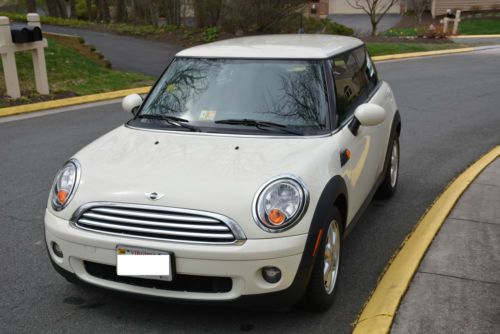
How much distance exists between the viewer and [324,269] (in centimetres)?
355

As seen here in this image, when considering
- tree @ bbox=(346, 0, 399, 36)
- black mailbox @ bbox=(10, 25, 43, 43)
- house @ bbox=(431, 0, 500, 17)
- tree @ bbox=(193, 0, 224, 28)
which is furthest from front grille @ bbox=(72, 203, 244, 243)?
house @ bbox=(431, 0, 500, 17)

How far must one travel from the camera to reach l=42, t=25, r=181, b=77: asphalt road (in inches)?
596

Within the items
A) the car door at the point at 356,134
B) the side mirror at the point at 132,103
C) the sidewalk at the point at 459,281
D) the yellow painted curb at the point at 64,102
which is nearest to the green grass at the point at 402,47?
the yellow painted curb at the point at 64,102

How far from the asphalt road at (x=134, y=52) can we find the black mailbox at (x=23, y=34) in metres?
3.74

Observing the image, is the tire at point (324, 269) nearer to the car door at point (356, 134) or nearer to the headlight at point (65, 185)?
the car door at point (356, 134)

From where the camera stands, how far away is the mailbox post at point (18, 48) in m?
10.2

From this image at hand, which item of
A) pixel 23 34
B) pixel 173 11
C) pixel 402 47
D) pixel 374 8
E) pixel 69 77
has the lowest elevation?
pixel 402 47

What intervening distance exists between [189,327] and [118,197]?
0.87 meters

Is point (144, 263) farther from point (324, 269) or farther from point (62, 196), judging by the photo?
point (324, 269)

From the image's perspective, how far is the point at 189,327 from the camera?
11.4ft

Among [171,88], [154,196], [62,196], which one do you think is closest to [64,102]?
[171,88]

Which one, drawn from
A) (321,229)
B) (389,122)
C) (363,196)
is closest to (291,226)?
(321,229)

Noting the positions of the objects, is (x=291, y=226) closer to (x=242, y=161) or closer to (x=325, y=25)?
(x=242, y=161)

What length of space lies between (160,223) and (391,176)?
319 centimetres
